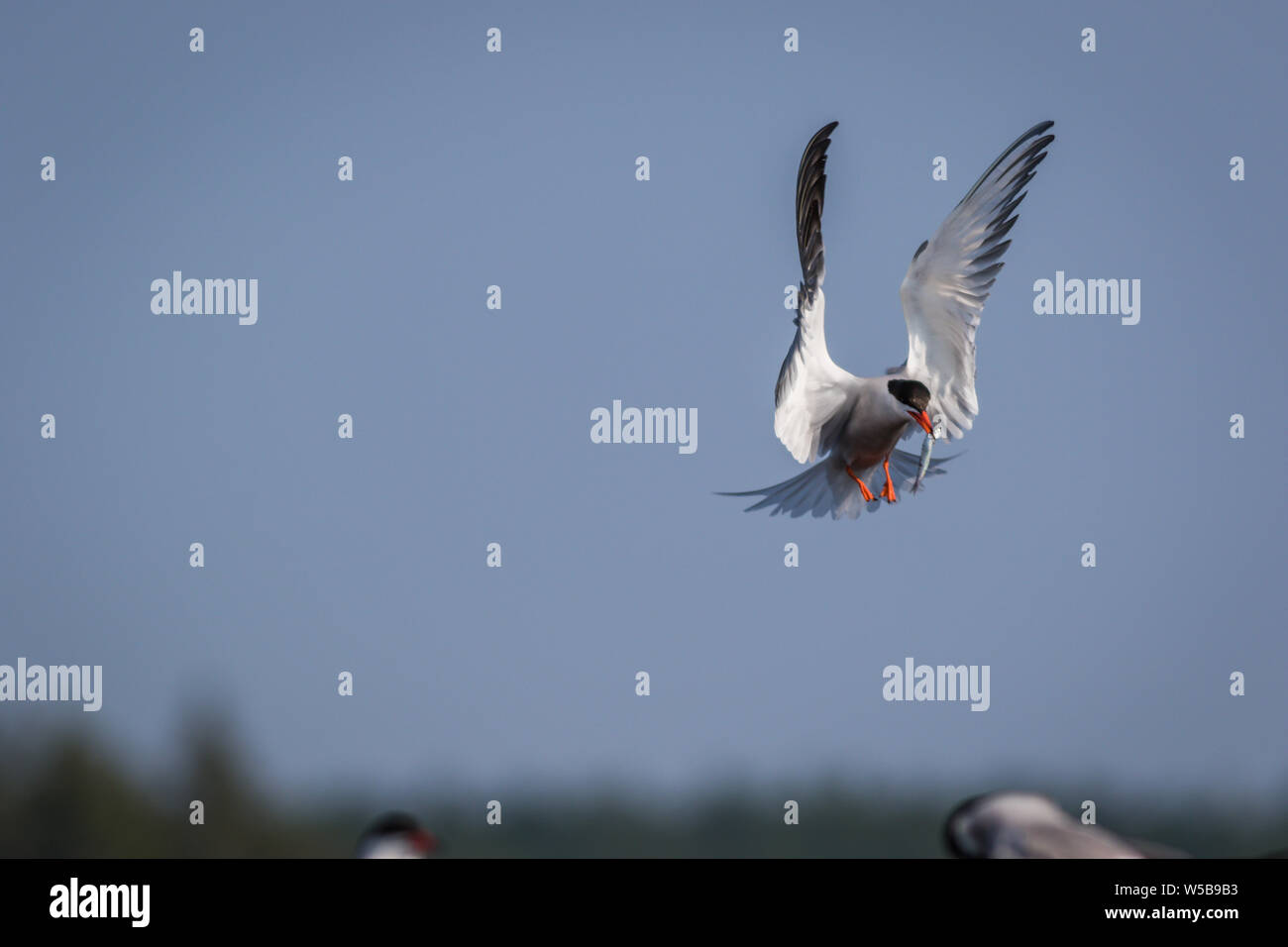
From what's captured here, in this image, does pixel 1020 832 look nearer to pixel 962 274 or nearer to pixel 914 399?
pixel 914 399

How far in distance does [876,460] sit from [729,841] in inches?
229

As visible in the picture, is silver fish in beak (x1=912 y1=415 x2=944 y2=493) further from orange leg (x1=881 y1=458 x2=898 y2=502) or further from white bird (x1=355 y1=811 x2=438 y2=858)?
white bird (x1=355 y1=811 x2=438 y2=858)

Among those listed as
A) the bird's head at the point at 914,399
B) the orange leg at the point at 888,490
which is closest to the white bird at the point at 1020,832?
the bird's head at the point at 914,399

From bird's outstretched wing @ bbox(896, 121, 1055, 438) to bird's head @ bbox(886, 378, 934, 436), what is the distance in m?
0.30

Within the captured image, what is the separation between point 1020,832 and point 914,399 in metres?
2.00

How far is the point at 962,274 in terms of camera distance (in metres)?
6.09

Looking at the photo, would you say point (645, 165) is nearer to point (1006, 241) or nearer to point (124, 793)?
point (1006, 241)

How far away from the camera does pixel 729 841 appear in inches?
442

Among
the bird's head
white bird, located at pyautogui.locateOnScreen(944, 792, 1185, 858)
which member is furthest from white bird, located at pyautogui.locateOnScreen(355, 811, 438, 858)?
the bird's head

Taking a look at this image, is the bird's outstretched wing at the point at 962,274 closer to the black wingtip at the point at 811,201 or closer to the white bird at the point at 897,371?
the white bird at the point at 897,371

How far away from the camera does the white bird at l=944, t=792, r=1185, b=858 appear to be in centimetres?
414
